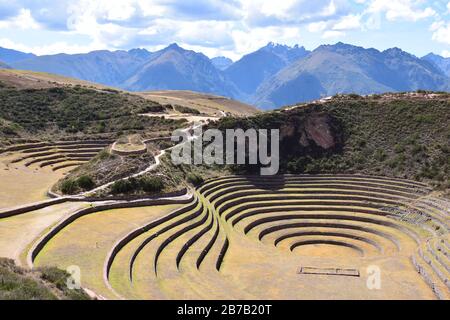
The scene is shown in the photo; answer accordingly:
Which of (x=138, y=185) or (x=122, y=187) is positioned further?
(x=138, y=185)

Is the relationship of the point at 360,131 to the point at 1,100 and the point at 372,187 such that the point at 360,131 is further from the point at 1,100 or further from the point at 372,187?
the point at 1,100

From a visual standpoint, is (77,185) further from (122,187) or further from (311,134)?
(311,134)

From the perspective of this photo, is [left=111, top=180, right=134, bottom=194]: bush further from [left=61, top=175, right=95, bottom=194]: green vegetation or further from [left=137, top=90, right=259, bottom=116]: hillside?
[left=137, top=90, right=259, bottom=116]: hillside

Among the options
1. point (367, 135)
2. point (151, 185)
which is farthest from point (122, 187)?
point (367, 135)

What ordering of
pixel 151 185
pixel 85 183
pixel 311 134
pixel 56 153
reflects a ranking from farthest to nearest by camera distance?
1. pixel 311 134
2. pixel 56 153
3. pixel 151 185
4. pixel 85 183

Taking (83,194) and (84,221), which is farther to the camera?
(83,194)
